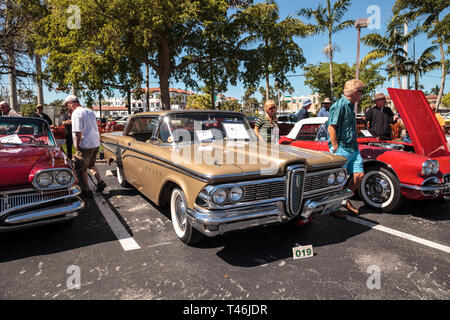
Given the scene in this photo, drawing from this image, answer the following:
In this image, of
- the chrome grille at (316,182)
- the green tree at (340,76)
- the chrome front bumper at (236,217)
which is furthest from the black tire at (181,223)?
the green tree at (340,76)

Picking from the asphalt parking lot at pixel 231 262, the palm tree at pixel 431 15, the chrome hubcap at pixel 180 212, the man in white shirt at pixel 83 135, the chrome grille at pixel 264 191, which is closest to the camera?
the asphalt parking lot at pixel 231 262

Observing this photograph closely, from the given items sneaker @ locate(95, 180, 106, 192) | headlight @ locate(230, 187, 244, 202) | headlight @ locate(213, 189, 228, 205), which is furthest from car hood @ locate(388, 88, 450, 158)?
sneaker @ locate(95, 180, 106, 192)

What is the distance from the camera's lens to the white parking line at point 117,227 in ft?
10.8

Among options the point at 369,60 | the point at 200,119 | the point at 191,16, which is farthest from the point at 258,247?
the point at 369,60

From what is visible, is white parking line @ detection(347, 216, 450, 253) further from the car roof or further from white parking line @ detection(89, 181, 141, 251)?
white parking line @ detection(89, 181, 141, 251)

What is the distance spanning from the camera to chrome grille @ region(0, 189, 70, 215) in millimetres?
2887

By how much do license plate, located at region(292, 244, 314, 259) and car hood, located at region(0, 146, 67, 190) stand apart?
2.76 metres

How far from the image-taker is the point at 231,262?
2.89 metres

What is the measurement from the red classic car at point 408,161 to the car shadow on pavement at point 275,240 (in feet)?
2.84

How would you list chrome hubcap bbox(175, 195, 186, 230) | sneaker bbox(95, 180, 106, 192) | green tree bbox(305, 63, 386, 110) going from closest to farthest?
chrome hubcap bbox(175, 195, 186, 230)
sneaker bbox(95, 180, 106, 192)
green tree bbox(305, 63, 386, 110)

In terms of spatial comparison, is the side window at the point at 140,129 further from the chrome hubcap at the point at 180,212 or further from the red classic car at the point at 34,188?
the chrome hubcap at the point at 180,212

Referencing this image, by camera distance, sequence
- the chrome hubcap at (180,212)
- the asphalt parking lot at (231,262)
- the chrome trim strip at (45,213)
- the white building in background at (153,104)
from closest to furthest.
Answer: the asphalt parking lot at (231,262) < the chrome trim strip at (45,213) < the chrome hubcap at (180,212) < the white building in background at (153,104)

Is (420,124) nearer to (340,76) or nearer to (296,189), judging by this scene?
(296,189)
